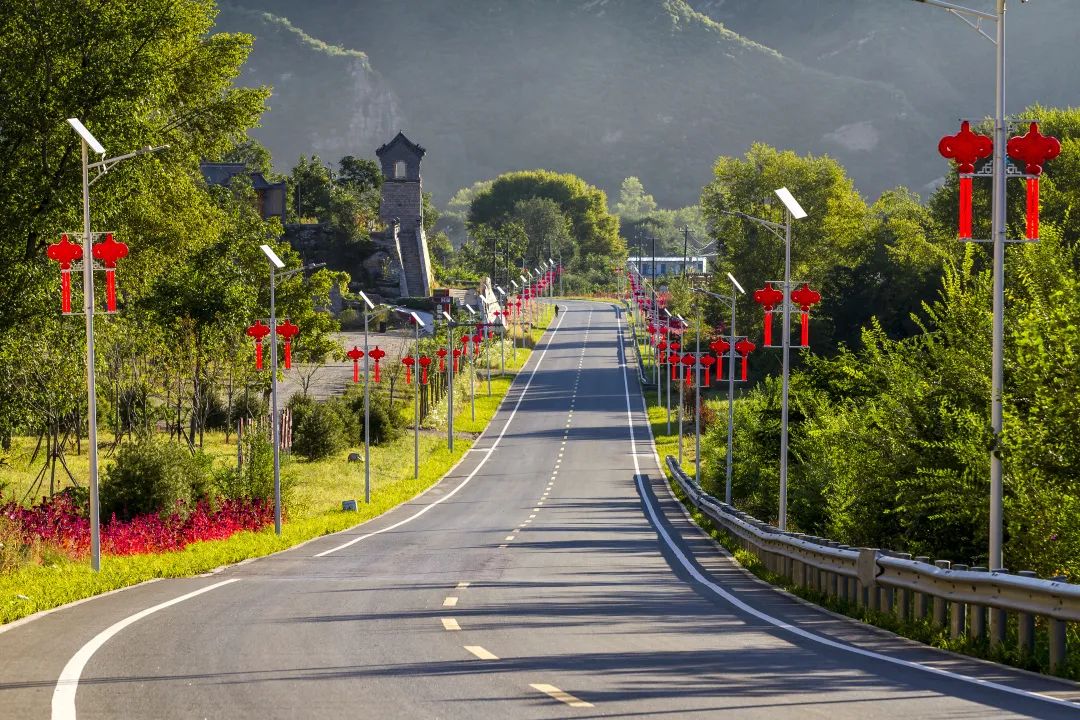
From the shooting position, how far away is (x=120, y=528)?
3134 centimetres

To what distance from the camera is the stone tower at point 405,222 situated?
15862 centimetres

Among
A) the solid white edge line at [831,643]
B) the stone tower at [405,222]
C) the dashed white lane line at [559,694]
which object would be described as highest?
the stone tower at [405,222]

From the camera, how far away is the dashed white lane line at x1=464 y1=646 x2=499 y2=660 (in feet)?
43.5

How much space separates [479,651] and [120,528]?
64.3 feet

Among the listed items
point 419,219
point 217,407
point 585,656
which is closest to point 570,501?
point 217,407

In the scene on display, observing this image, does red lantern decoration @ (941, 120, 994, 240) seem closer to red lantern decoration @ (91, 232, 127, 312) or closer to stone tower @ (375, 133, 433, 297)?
red lantern decoration @ (91, 232, 127, 312)

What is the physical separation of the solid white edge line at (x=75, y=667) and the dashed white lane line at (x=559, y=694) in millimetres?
3479

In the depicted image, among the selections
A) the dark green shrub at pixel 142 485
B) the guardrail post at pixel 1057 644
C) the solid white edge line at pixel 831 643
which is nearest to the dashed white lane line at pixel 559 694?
the solid white edge line at pixel 831 643

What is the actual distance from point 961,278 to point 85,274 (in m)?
16.5

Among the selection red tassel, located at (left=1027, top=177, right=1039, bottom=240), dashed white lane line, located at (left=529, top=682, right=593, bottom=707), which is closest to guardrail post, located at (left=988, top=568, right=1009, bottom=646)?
dashed white lane line, located at (left=529, top=682, right=593, bottom=707)

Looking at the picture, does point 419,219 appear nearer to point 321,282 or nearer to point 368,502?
point 321,282

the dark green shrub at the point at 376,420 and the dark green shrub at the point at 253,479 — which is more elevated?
the dark green shrub at the point at 253,479

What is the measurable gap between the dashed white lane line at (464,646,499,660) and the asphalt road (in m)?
0.02

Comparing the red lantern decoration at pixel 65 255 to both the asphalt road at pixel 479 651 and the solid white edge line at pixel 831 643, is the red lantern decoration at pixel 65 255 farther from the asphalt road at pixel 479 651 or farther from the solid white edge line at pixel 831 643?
the solid white edge line at pixel 831 643
